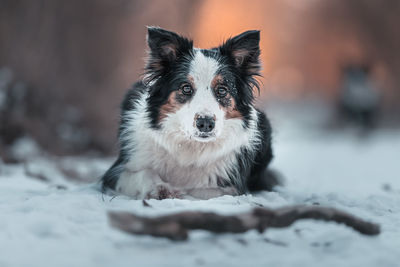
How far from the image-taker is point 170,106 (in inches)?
153

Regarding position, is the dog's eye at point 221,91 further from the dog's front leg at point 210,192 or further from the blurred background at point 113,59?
the dog's front leg at point 210,192

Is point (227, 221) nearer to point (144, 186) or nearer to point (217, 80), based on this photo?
point (144, 186)

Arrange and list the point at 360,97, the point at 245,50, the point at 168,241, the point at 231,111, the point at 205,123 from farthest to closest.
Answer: the point at 360,97 → the point at 245,50 → the point at 231,111 → the point at 205,123 → the point at 168,241

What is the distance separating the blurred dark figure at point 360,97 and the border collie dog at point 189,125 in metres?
14.4

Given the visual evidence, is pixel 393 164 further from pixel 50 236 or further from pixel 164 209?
pixel 50 236

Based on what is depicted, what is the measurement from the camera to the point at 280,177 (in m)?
5.30

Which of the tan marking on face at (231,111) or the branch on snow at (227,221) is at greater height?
the tan marking on face at (231,111)

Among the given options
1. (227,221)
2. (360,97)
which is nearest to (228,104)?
(227,221)

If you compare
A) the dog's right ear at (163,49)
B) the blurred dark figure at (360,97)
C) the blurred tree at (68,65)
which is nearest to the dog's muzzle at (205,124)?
the dog's right ear at (163,49)

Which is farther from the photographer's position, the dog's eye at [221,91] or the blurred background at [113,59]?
the blurred background at [113,59]

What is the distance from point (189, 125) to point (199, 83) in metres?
0.42

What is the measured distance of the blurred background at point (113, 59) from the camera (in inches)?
347

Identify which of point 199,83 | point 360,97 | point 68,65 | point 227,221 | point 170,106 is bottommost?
point 227,221

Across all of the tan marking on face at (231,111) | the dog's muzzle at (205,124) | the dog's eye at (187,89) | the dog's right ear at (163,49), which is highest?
the dog's right ear at (163,49)
